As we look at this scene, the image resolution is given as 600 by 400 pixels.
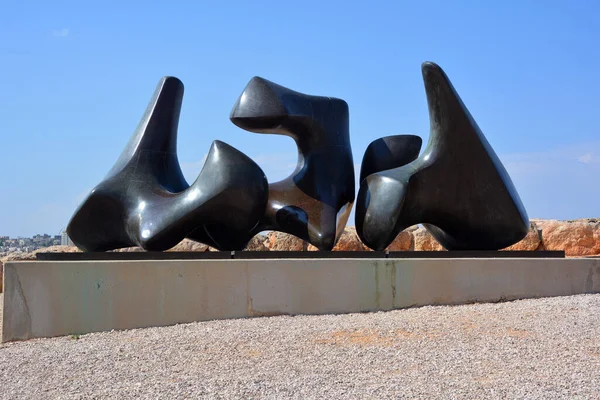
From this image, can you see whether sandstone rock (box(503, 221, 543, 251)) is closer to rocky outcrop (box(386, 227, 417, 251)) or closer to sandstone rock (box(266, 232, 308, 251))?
rocky outcrop (box(386, 227, 417, 251))

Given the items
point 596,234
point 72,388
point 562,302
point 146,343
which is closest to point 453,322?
point 562,302

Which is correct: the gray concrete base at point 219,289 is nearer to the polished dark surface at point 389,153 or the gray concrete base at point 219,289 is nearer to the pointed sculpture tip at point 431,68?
the polished dark surface at point 389,153

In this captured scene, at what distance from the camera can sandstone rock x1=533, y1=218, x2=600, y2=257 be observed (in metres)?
15.4

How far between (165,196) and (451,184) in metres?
3.93

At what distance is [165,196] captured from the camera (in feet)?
31.0

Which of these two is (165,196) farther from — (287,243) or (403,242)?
(403,242)

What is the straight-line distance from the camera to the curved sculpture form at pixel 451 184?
31.5 feet

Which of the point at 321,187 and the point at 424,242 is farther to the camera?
the point at 424,242

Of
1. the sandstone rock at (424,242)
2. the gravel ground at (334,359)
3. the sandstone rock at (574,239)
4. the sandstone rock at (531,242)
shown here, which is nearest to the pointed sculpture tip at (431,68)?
the gravel ground at (334,359)

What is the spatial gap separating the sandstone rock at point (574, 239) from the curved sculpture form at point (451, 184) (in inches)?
243

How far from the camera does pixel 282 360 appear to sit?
19.9ft

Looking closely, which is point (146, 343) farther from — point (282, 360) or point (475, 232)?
point (475, 232)

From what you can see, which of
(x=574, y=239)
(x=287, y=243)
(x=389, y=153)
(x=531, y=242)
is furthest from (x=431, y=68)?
(x=574, y=239)

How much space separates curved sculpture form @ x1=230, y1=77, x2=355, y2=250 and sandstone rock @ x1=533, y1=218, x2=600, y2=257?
7361 millimetres
